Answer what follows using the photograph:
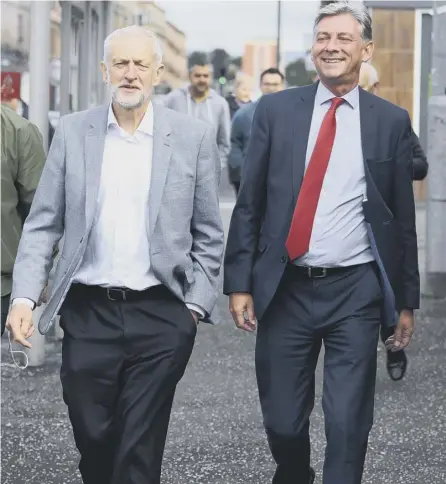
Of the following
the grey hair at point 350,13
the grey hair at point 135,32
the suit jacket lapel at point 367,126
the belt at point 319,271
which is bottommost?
the belt at point 319,271

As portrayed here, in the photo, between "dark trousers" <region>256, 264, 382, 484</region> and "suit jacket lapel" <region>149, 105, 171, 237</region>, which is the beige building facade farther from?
"dark trousers" <region>256, 264, 382, 484</region>

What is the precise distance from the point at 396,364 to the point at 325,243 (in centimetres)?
333

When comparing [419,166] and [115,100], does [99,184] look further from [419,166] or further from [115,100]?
[419,166]

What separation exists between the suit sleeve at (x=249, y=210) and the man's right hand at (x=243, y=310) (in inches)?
1.1

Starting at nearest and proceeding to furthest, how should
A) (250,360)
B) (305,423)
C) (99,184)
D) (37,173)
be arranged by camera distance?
(99,184)
(305,423)
(37,173)
(250,360)

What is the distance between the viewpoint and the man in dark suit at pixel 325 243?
5.15m

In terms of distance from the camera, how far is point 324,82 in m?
5.25

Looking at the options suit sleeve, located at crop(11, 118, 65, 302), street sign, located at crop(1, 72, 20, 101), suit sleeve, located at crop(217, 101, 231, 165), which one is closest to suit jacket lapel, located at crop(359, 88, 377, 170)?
suit sleeve, located at crop(11, 118, 65, 302)

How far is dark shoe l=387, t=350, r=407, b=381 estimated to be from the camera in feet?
27.2

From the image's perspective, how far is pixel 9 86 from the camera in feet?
28.1

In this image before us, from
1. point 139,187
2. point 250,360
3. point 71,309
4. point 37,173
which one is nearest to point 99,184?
point 139,187

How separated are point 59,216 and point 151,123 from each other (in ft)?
1.46

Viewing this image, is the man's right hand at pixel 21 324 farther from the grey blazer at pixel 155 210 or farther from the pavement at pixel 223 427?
the pavement at pixel 223 427

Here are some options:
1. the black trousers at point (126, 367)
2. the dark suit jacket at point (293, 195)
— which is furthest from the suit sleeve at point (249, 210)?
the black trousers at point (126, 367)
